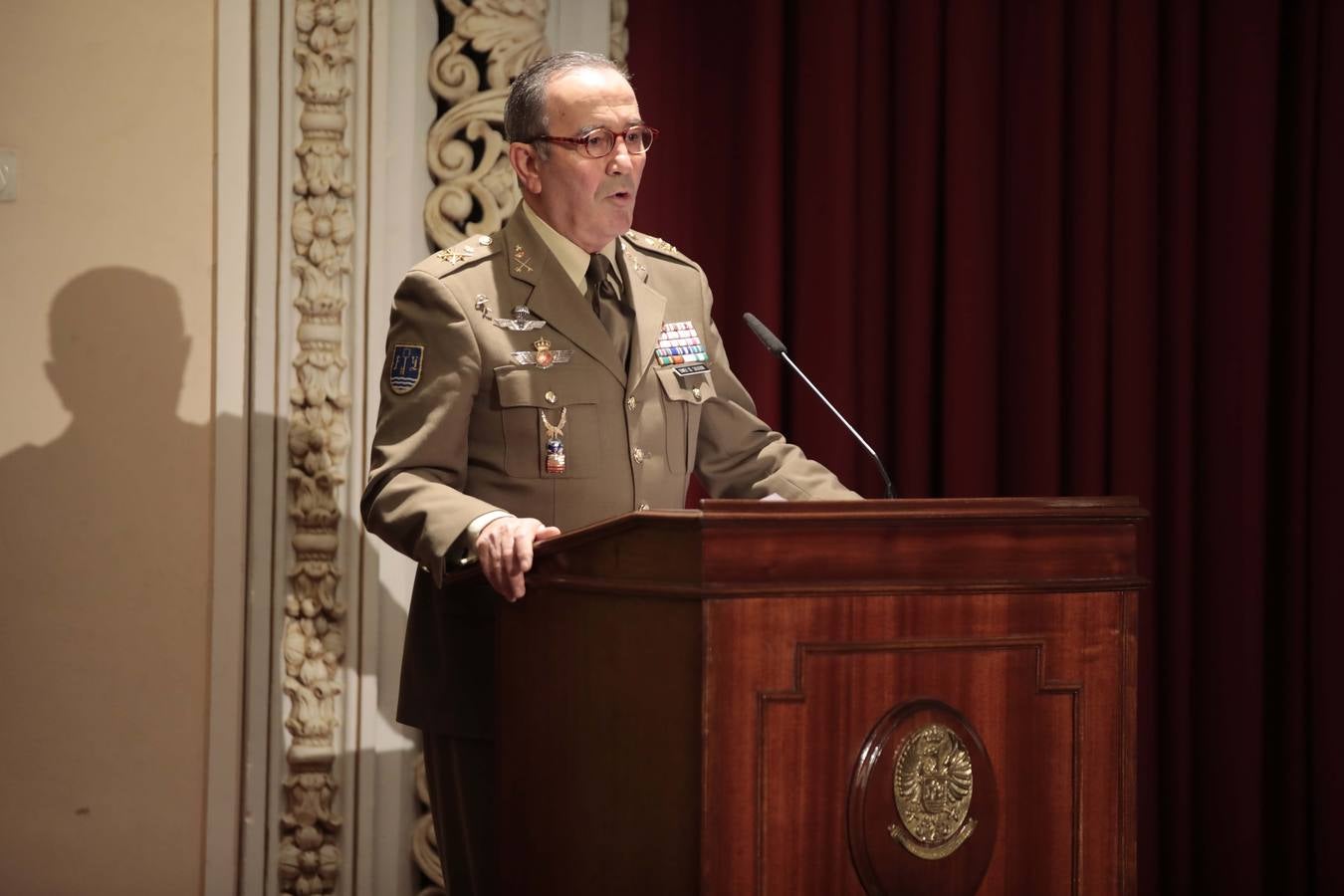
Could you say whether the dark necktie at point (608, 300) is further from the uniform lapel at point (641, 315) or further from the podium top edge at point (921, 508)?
the podium top edge at point (921, 508)

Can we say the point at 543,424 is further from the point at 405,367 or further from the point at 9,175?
the point at 9,175

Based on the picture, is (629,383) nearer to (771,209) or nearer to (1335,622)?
(771,209)

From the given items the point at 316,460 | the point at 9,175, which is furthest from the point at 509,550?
the point at 9,175

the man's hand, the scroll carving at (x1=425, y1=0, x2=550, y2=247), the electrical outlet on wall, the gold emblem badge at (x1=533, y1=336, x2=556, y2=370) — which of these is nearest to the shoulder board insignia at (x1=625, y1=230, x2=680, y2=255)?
the gold emblem badge at (x1=533, y1=336, x2=556, y2=370)

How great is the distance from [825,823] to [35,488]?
1744 mm

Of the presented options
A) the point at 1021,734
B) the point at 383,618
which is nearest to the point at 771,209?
the point at 383,618

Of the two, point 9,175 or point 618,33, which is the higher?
point 618,33

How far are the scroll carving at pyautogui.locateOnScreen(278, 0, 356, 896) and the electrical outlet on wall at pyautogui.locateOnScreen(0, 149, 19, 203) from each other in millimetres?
476

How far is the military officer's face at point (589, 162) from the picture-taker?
201 cm

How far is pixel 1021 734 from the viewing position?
148 cm

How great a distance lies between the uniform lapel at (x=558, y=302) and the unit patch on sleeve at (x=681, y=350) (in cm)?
9

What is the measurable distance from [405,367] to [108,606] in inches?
39.0

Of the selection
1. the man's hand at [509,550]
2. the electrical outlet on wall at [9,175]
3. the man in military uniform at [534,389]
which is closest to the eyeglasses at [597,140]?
the man in military uniform at [534,389]

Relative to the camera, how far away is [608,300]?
210 cm
